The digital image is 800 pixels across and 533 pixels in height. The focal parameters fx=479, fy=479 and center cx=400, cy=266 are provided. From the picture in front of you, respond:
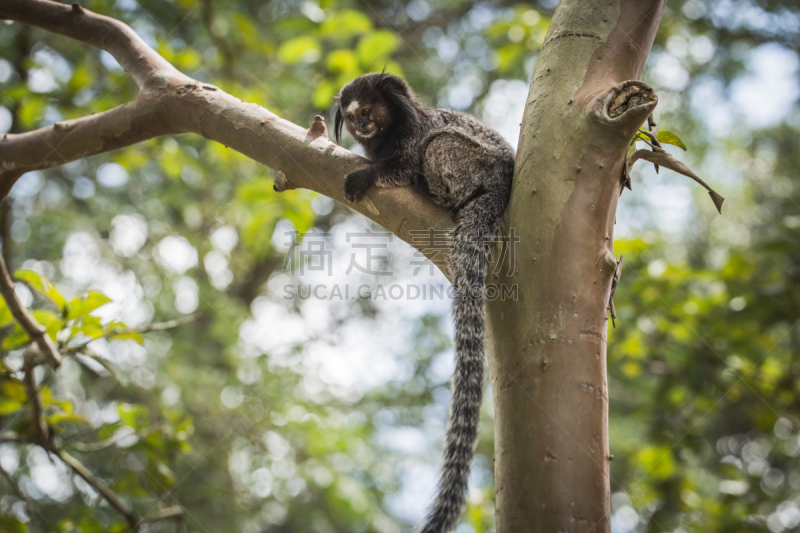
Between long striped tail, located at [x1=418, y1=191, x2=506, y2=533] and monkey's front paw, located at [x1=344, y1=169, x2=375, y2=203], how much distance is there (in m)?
0.46

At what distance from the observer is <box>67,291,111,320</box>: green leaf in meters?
2.51

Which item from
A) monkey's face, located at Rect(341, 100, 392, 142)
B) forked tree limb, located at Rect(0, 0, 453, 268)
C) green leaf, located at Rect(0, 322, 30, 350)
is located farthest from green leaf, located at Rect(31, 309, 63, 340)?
monkey's face, located at Rect(341, 100, 392, 142)

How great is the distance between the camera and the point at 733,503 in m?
3.75

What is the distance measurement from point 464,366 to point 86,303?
Result: 2007 millimetres

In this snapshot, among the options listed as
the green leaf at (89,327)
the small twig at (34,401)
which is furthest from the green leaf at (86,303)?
the small twig at (34,401)

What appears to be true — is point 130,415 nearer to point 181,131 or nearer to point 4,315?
point 4,315

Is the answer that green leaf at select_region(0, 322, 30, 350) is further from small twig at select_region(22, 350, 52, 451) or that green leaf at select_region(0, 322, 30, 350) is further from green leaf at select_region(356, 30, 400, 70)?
green leaf at select_region(356, 30, 400, 70)

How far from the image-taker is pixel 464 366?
1.97 m

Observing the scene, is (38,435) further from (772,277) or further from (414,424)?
(772,277)

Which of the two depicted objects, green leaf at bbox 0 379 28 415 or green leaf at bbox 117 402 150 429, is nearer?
green leaf at bbox 0 379 28 415

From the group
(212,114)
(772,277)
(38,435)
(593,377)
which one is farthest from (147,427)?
(772,277)

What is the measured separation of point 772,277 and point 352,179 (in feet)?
11.4

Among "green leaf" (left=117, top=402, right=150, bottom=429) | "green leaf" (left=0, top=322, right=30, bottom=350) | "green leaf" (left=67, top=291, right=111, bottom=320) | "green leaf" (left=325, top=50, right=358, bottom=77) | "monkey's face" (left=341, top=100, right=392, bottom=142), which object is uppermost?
"green leaf" (left=325, top=50, right=358, bottom=77)

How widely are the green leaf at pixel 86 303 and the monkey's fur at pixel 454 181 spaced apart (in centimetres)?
145
